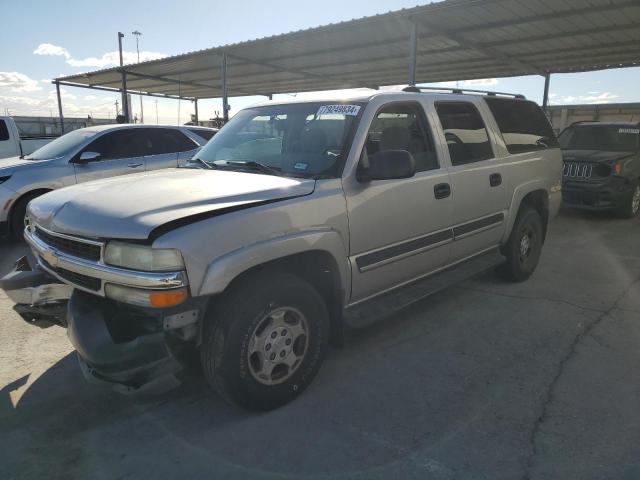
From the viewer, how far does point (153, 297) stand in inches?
91.3

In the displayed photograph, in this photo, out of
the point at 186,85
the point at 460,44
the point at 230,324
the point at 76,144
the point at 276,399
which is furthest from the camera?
the point at 186,85

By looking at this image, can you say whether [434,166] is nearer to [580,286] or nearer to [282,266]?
[282,266]

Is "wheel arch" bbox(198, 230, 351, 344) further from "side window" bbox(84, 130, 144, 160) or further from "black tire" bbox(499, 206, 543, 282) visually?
"side window" bbox(84, 130, 144, 160)

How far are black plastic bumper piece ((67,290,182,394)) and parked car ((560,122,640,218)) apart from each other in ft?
28.3

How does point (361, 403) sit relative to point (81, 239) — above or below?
below

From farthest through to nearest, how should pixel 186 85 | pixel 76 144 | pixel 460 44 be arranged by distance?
pixel 186 85
pixel 460 44
pixel 76 144

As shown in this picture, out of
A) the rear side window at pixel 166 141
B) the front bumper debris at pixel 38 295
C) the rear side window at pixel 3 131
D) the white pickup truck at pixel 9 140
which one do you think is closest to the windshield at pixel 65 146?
the rear side window at pixel 166 141

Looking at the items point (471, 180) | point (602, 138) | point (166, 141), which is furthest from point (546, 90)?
point (471, 180)

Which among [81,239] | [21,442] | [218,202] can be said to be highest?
[218,202]

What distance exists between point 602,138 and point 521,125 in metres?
5.70

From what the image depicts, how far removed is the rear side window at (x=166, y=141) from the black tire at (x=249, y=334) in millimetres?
6066

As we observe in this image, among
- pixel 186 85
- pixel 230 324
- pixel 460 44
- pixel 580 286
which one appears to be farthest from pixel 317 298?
pixel 186 85

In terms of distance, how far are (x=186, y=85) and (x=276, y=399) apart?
1945 cm

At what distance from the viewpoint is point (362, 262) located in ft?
10.7
